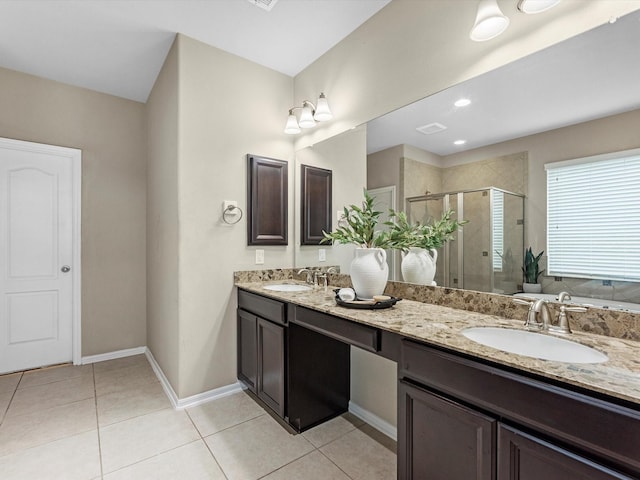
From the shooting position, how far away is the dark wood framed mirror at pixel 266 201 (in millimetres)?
2621

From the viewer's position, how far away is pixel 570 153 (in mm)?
1329

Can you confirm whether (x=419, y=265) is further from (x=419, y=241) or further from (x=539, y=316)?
(x=539, y=316)

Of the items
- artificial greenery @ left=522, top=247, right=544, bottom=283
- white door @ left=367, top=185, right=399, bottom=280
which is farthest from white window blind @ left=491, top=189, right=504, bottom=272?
white door @ left=367, top=185, right=399, bottom=280

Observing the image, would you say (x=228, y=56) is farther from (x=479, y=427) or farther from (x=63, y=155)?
(x=479, y=427)

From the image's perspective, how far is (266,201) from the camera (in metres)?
2.69

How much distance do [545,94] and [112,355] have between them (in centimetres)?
411

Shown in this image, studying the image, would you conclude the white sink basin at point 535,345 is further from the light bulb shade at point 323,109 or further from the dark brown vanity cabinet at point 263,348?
the light bulb shade at point 323,109

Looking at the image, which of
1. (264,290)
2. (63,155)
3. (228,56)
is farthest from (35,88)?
(264,290)

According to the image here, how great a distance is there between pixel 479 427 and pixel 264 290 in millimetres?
1574

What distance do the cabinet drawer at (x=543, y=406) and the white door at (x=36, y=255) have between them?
3.49 meters

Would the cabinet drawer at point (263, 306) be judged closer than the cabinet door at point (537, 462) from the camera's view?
No

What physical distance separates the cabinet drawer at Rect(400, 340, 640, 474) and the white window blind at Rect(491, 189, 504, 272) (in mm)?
666

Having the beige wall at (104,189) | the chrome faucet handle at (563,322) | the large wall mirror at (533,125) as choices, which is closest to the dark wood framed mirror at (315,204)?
the large wall mirror at (533,125)

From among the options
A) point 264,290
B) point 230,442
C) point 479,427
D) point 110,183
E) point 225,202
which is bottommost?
point 230,442
